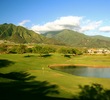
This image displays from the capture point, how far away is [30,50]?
611ft

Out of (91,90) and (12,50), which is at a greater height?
(12,50)

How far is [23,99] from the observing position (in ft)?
98.0

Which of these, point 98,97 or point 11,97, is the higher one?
point 11,97

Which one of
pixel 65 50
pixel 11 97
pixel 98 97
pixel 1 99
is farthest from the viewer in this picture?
pixel 65 50

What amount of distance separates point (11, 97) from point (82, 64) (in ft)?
324

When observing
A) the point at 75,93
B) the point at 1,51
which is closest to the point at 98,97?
the point at 75,93

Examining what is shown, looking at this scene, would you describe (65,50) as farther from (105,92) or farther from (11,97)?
(11,97)

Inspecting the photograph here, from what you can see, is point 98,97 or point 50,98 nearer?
point 50,98

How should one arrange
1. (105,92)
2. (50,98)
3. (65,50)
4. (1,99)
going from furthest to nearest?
(65,50) < (105,92) < (50,98) < (1,99)

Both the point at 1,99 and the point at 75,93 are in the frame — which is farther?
the point at 75,93

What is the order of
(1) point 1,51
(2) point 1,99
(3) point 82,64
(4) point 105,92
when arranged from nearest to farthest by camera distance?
1. (2) point 1,99
2. (4) point 105,92
3. (3) point 82,64
4. (1) point 1,51

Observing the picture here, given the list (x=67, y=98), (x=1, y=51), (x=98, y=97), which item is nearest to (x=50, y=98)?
(x=67, y=98)

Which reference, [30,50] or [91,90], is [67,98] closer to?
[91,90]

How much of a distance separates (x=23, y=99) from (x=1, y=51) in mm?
143583
